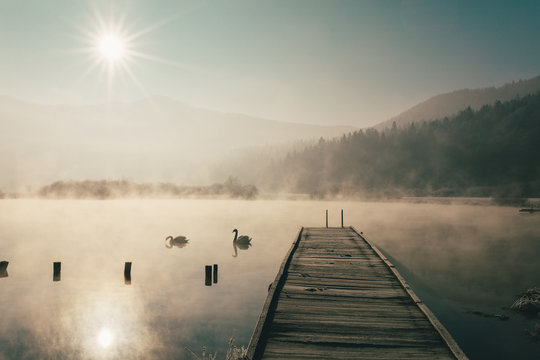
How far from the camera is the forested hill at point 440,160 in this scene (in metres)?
112

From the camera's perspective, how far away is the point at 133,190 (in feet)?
405

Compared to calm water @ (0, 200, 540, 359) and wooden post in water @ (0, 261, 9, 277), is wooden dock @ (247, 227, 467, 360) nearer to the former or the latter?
calm water @ (0, 200, 540, 359)

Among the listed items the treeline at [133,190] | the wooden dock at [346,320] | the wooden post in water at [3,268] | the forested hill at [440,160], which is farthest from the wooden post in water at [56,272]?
the forested hill at [440,160]

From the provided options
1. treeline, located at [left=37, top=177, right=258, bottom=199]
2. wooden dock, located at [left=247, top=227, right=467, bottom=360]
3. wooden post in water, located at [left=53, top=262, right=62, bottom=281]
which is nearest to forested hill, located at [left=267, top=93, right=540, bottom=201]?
treeline, located at [left=37, top=177, right=258, bottom=199]

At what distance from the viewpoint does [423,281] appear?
61.8 ft

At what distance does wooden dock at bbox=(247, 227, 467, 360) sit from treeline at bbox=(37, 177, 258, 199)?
101 meters

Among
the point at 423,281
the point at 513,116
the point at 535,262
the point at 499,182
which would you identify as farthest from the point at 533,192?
the point at 423,281

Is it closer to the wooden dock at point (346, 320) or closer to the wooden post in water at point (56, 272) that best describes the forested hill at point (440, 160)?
the wooden dock at point (346, 320)

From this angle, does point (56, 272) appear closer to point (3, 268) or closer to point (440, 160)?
point (3, 268)

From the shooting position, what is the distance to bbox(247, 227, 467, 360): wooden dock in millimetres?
6484

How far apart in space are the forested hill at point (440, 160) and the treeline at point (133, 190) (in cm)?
2889

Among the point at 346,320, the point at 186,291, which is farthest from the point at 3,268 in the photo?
the point at 346,320

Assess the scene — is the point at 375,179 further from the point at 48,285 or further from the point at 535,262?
the point at 48,285

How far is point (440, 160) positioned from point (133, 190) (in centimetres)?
A: 11748
